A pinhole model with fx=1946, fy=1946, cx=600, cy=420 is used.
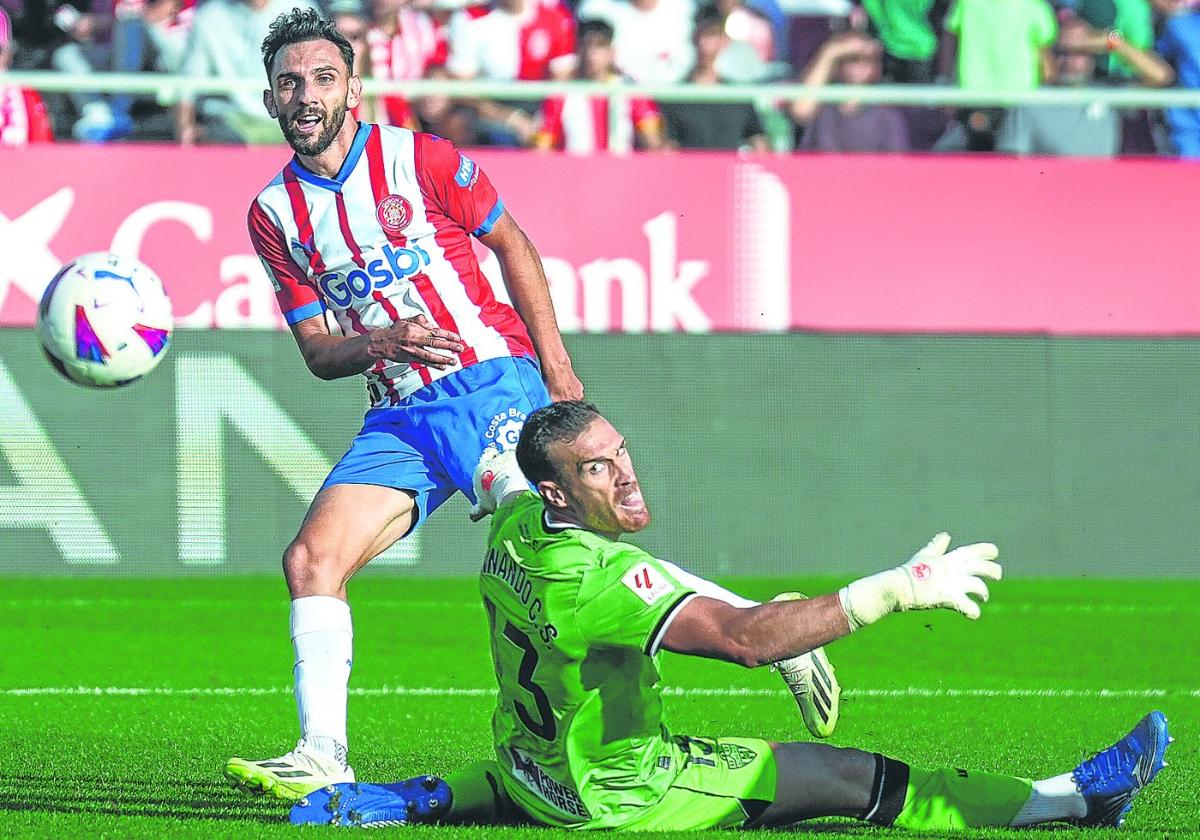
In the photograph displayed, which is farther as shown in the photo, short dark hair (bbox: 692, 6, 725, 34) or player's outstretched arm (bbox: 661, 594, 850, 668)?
short dark hair (bbox: 692, 6, 725, 34)

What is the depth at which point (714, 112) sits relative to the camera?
13484mm

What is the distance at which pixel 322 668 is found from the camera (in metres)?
5.87

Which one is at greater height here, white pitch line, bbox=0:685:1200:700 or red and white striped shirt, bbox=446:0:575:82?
red and white striped shirt, bbox=446:0:575:82

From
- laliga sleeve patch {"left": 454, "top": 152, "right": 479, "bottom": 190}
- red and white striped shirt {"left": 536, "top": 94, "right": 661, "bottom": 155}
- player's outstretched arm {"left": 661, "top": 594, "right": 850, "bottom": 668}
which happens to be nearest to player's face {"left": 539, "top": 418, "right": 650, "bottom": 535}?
player's outstretched arm {"left": 661, "top": 594, "right": 850, "bottom": 668}

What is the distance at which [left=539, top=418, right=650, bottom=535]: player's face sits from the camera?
499cm

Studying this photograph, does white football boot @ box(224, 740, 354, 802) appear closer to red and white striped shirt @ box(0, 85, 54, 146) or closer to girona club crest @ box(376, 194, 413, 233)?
girona club crest @ box(376, 194, 413, 233)

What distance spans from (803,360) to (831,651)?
3.57m

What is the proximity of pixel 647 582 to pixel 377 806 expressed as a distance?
116cm

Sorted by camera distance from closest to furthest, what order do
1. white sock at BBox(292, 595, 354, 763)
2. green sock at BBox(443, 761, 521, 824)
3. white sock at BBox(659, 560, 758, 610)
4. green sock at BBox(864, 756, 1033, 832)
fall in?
white sock at BBox(659, 560, 758, 610) → green sock at BBox(864, 756, 1033, 832) → green sock at BBox(443, 761, 521, 824) → white sock at BBox(292, 595, 354, 763)

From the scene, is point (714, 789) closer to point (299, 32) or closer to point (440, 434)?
point (440, 434)

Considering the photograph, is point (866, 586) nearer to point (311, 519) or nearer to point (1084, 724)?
point (311, 519)

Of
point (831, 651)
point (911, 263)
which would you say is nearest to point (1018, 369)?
point (911, 263)

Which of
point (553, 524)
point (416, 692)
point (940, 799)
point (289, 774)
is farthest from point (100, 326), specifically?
point (940, 799)

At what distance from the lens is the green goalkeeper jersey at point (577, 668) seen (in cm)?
486
